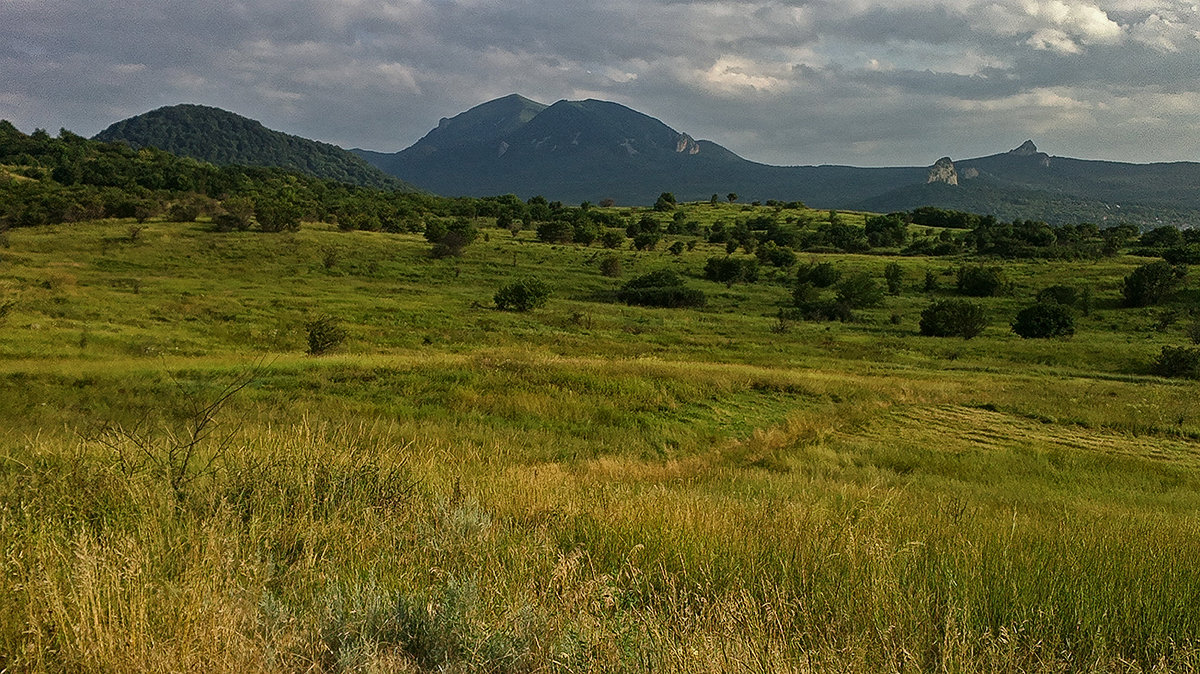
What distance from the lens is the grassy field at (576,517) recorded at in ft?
10.8

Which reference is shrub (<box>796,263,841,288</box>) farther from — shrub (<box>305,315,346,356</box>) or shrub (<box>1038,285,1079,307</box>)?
shrub (<box>305,315,346,356</box>)

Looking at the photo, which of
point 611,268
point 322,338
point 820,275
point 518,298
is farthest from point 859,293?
point 322,338

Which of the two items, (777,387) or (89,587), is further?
(777,387)

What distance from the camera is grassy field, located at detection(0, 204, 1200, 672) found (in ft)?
10.8

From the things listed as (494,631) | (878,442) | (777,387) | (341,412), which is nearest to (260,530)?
(494,631)

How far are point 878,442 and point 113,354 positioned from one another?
89.1 feet

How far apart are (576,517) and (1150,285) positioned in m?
63.8

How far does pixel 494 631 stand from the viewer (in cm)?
329

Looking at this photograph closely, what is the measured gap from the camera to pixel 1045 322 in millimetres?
42875

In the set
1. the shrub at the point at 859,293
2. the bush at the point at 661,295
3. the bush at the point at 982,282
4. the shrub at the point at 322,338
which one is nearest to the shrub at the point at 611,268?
the bush at the point at 661,295

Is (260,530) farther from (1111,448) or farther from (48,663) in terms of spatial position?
(1111,448)

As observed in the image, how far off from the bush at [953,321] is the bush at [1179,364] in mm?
10501

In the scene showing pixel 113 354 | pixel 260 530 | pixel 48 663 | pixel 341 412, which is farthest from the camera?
pixel 113 354

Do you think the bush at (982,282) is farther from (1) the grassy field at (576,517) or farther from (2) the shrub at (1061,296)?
(1) the grassy field at (576,517)
